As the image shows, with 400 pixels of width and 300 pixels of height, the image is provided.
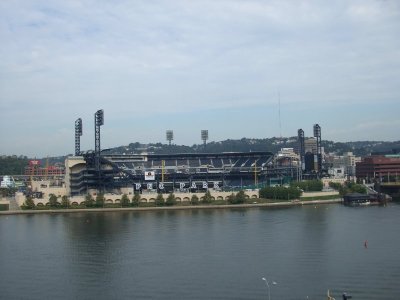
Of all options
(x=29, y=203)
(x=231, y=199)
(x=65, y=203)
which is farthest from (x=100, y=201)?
(x=231, y=199)

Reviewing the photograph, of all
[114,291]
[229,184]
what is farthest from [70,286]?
[229,184]

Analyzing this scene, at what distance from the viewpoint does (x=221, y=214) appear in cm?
2942

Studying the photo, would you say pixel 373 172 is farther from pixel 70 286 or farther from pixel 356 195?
pixel 70 286

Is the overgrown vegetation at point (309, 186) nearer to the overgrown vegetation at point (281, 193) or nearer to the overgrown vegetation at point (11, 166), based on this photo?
the overgrown vegetation at point (281, 193)

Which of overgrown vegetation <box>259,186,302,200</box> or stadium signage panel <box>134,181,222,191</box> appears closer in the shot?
overgrown vegetation <box>259,186,302,200</box>

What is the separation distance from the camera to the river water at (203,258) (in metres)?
12.5

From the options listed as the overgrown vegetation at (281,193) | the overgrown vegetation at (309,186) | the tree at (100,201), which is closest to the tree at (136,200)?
the tree at (100,201)

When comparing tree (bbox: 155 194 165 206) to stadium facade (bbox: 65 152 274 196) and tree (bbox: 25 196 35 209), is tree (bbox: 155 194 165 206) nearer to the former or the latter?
stadium facade (bbox: 65 152 274 196)

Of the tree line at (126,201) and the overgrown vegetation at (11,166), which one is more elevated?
the overgrown vegetation at (11,166)

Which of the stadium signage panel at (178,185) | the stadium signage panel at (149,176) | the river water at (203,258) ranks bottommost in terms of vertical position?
the river water at (203,258)

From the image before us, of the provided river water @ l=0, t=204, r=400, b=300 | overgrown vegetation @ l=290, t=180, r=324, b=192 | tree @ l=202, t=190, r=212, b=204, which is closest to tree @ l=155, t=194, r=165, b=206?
tree @ l=202, t=190, r=212, b=204

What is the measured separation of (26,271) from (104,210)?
60.1 ft

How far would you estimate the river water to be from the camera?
12.5 m

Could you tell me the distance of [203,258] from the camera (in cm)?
1612
